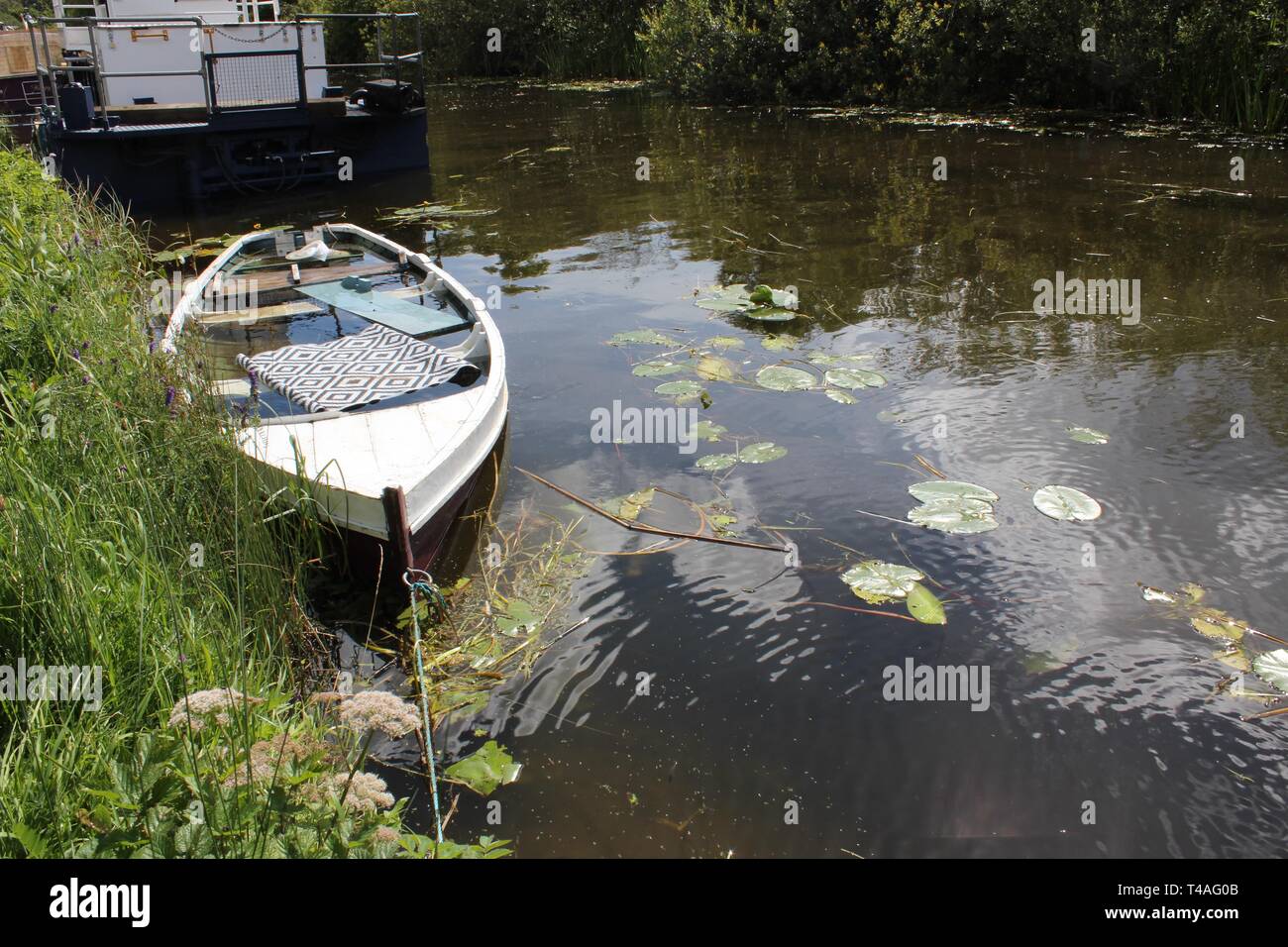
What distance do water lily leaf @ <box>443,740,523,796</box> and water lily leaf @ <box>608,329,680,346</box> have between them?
4.24 meters

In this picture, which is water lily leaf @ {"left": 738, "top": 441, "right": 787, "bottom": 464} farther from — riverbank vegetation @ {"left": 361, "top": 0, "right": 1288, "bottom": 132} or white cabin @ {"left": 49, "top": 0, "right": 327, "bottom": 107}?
riverbank vegetation @ {"left": 361, "top": 0, "right": 1288, "bottom": 132}

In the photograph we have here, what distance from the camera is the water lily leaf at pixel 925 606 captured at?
393cm

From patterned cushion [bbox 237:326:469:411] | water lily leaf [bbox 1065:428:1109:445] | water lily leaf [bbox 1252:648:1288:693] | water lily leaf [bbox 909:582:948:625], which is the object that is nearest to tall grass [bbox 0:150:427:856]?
patterned cushion [bbox 237:326:469:411]

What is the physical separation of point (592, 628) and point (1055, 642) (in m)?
1.75

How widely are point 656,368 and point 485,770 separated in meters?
3.75

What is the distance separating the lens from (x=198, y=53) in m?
13.4

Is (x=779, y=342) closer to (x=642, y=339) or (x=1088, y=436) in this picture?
(x=642, y=339)

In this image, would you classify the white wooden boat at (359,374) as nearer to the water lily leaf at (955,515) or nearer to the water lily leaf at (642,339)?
the water lily leaf at (642,339)

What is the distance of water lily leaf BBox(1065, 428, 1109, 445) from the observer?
530cm

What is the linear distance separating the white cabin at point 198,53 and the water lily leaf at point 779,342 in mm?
7850

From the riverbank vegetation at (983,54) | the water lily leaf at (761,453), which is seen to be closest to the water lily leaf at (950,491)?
the water lily leaf at (761,453)

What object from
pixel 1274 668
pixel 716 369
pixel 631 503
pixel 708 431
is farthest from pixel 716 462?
pixel 1274 668
